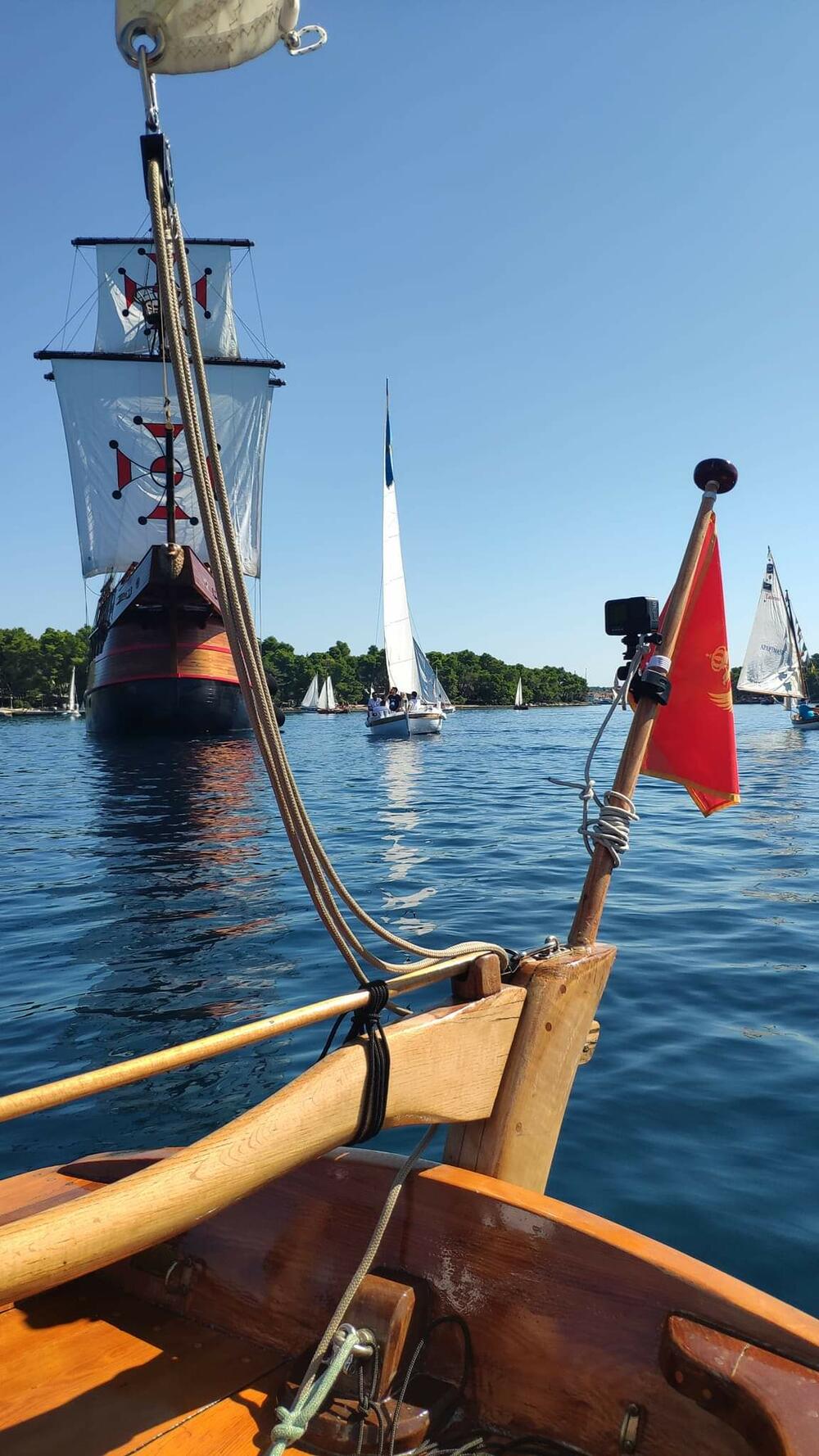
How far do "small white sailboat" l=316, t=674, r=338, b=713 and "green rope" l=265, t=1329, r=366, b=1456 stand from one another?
120438mm

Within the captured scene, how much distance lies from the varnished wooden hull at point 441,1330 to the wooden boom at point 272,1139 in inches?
14.5

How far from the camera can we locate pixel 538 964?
288cm

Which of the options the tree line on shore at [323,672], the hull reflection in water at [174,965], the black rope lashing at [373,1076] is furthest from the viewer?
the tree line on shore at [323,672]

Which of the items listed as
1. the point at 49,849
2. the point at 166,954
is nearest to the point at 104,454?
the point at 49,849

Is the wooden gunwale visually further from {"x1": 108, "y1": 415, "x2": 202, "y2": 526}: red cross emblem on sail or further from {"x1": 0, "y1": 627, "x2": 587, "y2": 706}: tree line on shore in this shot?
{"x1": 0, "y1": 627, "x2": 587, "y2": 706}: tree line on shore

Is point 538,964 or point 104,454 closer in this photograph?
point 538,964

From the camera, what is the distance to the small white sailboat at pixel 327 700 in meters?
123

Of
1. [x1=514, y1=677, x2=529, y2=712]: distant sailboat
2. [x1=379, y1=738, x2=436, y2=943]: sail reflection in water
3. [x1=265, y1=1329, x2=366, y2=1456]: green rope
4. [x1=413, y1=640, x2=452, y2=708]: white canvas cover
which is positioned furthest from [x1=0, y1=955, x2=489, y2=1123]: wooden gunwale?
[x1=514, y1=677, x2=529, y2=712]: distant sailboat

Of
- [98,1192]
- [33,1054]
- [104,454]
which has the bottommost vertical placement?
→ [33,1054]

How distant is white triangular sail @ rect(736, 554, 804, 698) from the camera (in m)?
54.3

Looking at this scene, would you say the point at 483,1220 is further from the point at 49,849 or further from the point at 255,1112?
the point at 49,849

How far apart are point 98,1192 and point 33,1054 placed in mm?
4690

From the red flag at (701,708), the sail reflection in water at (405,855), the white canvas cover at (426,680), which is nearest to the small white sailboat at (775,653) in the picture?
the white canvas cover at (426,680)

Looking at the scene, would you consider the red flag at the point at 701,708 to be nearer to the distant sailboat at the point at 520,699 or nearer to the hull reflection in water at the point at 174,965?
the hull reflection in water at the point at 174,965
